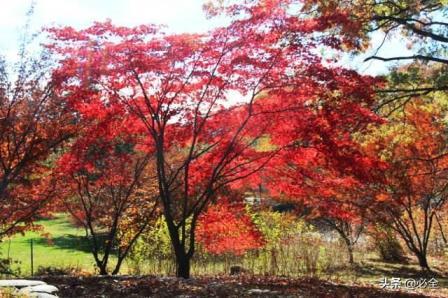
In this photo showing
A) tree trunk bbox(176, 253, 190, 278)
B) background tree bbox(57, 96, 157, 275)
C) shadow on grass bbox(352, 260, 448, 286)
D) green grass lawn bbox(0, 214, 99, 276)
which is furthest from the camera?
green grass lawn bbox(0, 214, 99, 276)

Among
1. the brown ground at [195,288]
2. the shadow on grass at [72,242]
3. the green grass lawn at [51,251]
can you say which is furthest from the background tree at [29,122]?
the shadow on grass at [72,242]

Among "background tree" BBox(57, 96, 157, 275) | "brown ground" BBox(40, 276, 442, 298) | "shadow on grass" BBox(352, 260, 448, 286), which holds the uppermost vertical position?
"background tree" BBox(57, 96, 157, 275)

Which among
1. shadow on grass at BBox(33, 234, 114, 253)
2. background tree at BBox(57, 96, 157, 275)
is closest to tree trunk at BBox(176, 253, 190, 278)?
background tree at BBox(57, 96, 157, 275)

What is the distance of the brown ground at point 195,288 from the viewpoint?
6725 millimetres

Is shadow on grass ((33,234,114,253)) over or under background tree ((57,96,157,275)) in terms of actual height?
under

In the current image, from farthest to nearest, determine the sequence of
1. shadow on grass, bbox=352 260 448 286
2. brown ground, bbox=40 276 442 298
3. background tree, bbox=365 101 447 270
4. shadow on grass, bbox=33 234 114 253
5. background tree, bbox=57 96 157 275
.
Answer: shadow on grass, bbox=33 234 114 253 → shadow on grass, bbox=352 260 448 286 → background tree, bbox=365 101 447 270 → background tree, bbox=57 96 157 275 → brown ground, bbox=40 276 442 298

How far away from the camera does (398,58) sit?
9.94 m

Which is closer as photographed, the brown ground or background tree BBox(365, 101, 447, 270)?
the brown ground

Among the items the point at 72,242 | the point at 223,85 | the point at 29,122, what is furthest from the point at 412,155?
the point at 72,242

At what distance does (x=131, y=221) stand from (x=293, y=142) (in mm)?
4872

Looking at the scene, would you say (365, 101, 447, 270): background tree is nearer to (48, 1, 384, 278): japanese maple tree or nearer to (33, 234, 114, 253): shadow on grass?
(48, 1, 384, 278): japanese maple tree

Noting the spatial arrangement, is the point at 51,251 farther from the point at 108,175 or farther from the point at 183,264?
the point at 183,264

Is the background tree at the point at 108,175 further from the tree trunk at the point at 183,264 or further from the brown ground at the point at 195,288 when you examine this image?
the brown ground at the point at 195,288

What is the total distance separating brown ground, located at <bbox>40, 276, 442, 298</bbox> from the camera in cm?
672
